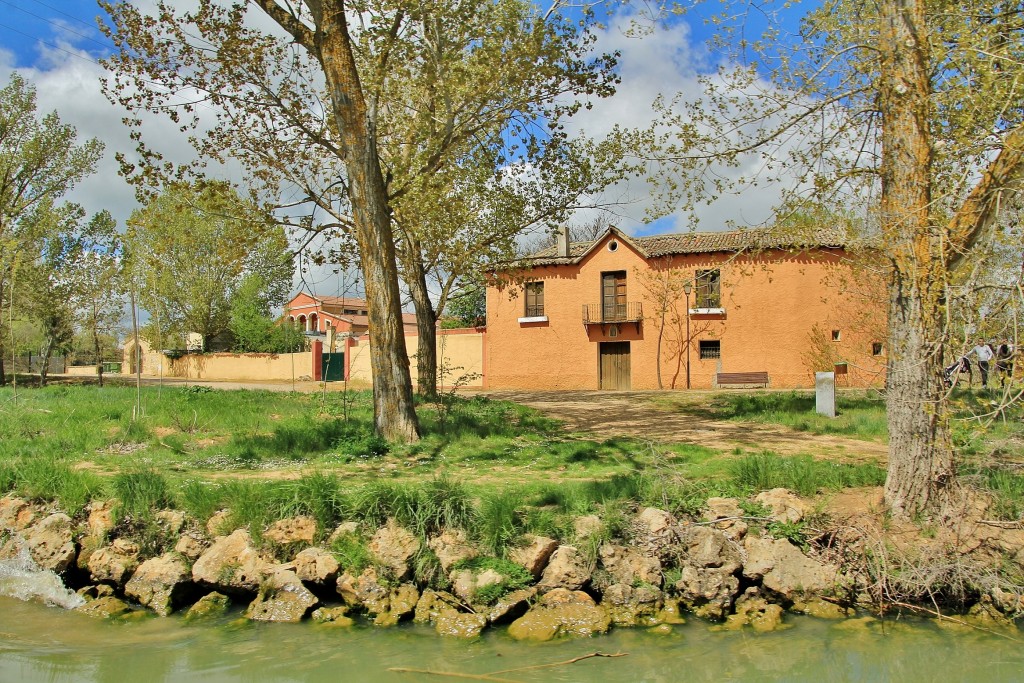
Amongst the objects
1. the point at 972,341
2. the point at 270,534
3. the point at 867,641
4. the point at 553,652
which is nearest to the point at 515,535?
the point at 553,652

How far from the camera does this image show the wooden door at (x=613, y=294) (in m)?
29.7

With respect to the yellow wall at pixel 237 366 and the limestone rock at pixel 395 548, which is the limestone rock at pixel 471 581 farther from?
the yellow wall at pixel 237 366

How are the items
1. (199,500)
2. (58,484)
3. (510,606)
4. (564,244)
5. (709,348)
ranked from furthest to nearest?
(564,244) < (709,348) < (58,484) < (199,500) < (510,606)

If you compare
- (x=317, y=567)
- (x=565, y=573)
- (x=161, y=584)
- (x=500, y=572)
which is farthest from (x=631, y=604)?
(x=161, y=584)

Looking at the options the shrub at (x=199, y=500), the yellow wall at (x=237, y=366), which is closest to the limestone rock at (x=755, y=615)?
the shrub at (x=199, y=500)

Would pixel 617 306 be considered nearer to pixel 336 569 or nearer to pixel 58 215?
pixel 58 215

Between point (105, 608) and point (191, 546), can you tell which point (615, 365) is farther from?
point (105, 608)

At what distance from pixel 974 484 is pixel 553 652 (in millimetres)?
4914

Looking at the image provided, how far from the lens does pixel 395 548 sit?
285 inches

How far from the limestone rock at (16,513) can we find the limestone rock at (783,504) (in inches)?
320

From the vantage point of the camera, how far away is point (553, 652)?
626cm

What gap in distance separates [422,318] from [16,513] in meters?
11.0

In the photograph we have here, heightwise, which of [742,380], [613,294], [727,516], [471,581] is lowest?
[471,581]

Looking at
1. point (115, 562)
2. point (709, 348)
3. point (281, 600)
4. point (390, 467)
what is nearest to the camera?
point (281, 600)
